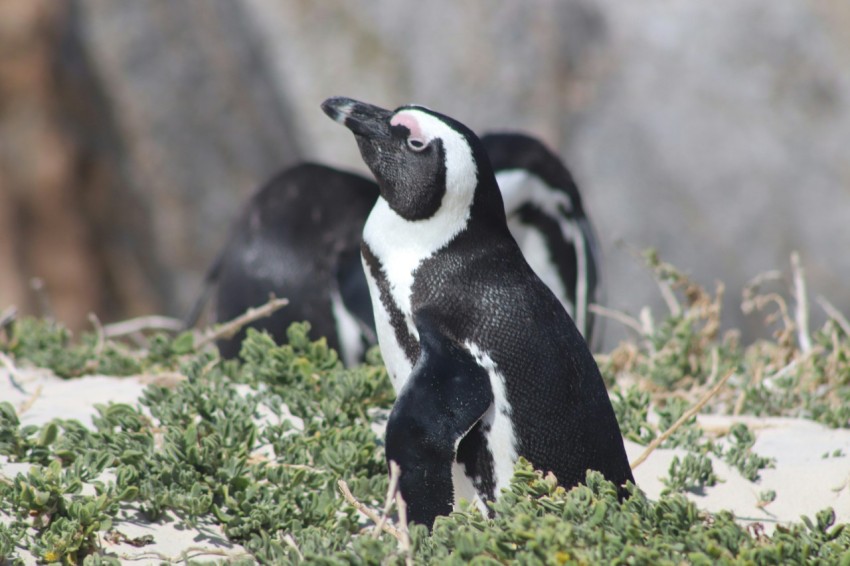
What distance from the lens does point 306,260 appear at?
4270 millimetres

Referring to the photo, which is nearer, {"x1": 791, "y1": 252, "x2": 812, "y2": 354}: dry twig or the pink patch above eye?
the pink patch above eye

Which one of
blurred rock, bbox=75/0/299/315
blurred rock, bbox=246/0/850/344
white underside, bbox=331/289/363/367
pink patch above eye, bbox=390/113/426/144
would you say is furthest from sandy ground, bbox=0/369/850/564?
blurred rock, bbox=75/0/299/315

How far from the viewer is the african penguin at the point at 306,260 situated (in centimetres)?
416

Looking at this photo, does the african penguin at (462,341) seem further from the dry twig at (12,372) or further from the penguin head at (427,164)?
the dry twig at (12,372)

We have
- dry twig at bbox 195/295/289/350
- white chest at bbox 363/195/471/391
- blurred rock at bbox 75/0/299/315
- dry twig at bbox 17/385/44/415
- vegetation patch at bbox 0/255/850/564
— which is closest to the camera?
vegetation patch at bbox 0/255/850/564

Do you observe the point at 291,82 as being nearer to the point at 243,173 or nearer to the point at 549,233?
the point at 243,173

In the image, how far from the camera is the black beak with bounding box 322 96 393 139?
2.22m

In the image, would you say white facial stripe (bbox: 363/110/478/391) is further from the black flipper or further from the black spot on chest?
the black flipper

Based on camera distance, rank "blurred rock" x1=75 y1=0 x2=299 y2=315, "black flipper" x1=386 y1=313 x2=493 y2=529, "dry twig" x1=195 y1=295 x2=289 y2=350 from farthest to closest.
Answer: "blurred rock" x1=75 y1=0 x2=299 y2=315, "dry twig" x1=195 y1=295 x2=289 y2=350, "black flipper" x1=386 y1=313 x2=493 y2=529

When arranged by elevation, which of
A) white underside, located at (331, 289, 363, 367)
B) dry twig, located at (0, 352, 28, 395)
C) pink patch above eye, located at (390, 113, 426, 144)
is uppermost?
pink patch above eye, located at (390, 113, 426, 144)

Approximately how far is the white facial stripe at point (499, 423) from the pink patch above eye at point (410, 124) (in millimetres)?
442

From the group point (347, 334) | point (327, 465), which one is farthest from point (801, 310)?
→ point (327, 465)

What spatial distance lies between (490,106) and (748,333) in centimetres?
276

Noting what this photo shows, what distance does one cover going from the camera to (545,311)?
211cm
